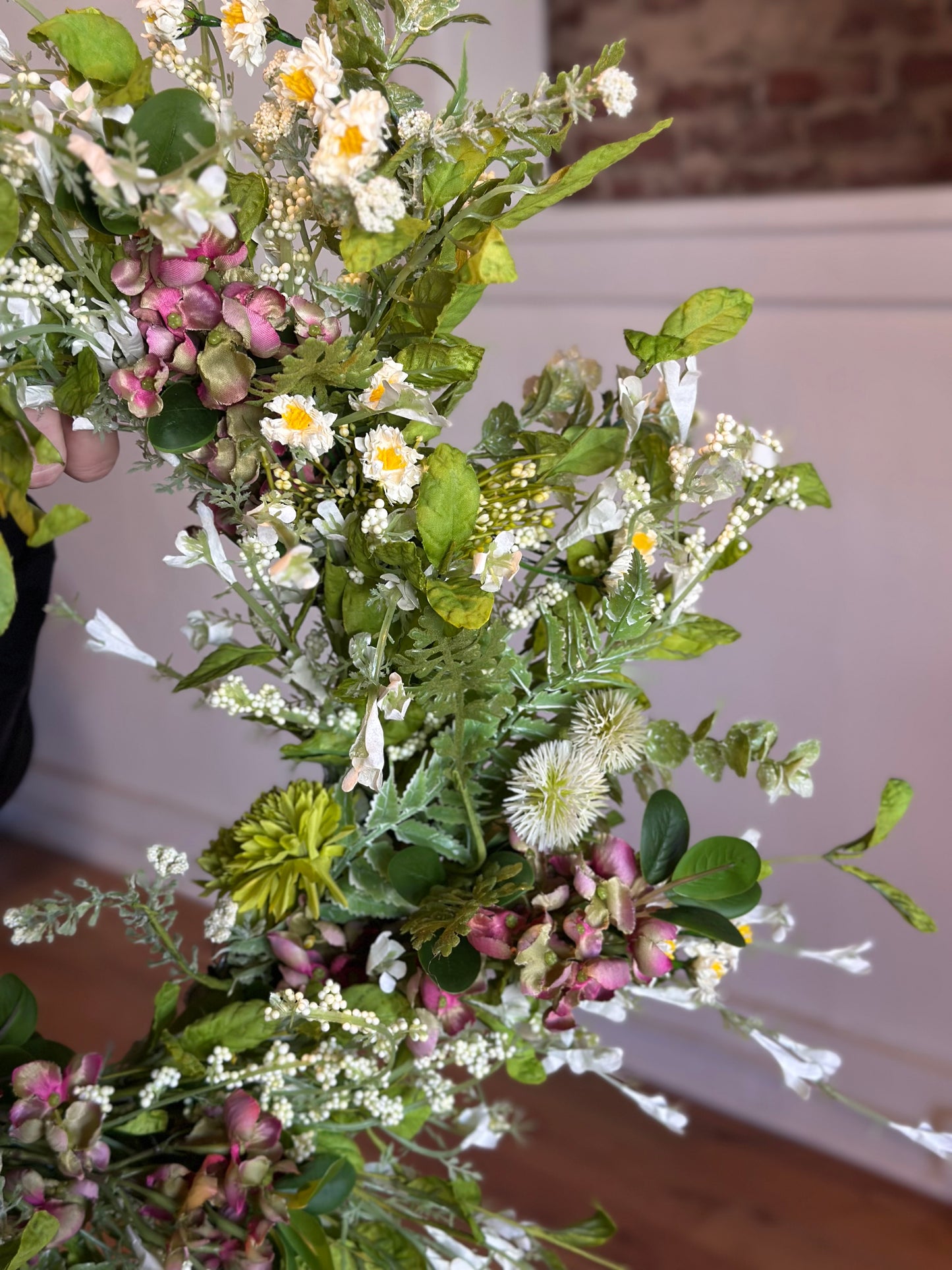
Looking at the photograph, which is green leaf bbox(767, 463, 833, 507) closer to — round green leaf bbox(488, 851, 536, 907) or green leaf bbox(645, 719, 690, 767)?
green leaf bbox(645, 719, 690, 767)

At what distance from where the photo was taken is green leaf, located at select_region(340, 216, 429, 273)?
41 cm

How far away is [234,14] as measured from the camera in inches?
17.9

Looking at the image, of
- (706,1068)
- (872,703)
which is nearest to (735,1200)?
(706,1068)

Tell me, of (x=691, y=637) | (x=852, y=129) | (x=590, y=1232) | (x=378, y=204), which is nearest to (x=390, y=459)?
(x=378, y=204)

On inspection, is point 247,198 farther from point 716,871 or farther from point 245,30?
point 716,871

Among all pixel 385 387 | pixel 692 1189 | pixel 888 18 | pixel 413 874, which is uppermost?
pixel 888 18

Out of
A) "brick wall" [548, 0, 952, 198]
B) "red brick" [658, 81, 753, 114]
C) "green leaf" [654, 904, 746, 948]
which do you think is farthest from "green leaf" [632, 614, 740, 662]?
"red brick" [658, 81, 753, 114]

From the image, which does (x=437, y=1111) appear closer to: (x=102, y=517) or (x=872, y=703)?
(x=872, y=703)

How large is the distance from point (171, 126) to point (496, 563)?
0.21m

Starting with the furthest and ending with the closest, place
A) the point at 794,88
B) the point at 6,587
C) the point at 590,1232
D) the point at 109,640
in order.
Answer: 1. the point at 794,88
2. the point at 590,1232
3. the point at 109,640
4. the point at 6,587

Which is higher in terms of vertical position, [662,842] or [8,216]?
[8,216]

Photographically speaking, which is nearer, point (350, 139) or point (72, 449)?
point (350, 139)

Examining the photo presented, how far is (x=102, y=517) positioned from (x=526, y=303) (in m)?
0.86

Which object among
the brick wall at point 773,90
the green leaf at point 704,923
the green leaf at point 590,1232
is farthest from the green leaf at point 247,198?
the brick wall at point 773,90
